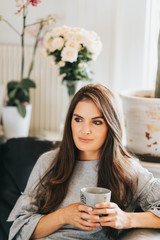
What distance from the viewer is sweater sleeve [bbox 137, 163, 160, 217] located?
1.29 meters

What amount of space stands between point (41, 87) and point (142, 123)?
39.2 inches

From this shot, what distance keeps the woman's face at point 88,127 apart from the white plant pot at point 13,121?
3.03 ft

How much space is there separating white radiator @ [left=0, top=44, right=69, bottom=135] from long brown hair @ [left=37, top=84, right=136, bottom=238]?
1004mm

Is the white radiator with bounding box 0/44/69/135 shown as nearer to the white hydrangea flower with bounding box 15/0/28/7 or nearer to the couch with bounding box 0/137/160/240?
the white hydrangea flower with bounding box 15/0/28/7

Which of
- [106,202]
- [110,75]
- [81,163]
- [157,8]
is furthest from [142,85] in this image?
[106,202]

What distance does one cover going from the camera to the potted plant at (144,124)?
154cm

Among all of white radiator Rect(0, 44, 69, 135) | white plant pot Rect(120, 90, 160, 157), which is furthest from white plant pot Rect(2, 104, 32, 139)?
white plant pot Rect(120, 90, 160, 157)

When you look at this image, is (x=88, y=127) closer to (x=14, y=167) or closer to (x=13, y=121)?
(x=14, y=167)

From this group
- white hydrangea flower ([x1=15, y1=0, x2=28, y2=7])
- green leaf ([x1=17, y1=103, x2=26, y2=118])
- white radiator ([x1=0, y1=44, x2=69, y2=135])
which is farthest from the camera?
white radiator ([x1=0, y1=44, x2=69, y2=135])

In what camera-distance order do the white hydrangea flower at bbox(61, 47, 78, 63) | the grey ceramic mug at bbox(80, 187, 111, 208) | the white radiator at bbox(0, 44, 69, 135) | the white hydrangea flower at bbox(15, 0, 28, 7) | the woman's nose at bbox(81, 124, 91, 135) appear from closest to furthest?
the grey ceramic mug at bbox(80, 187, 111, 208), the woman's nose at bbox(81, 124, 91, 135), the white hydrangea flower at bbox(61, 47, 78, 63), the white hydrangea flower at bbox(15, 0, 28, 7), the white radiator at bbox(0, 44, 69, 135)

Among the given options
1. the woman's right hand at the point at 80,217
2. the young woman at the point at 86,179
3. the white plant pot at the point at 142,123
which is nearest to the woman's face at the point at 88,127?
the young woman at the point at 86,179

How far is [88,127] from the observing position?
4.11ft

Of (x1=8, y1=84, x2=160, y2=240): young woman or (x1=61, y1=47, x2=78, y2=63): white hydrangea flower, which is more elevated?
(x1=61, y1=47, x2=78, y2=63): white hydrangea flower

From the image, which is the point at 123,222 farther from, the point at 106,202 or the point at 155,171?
the point at 155,171
